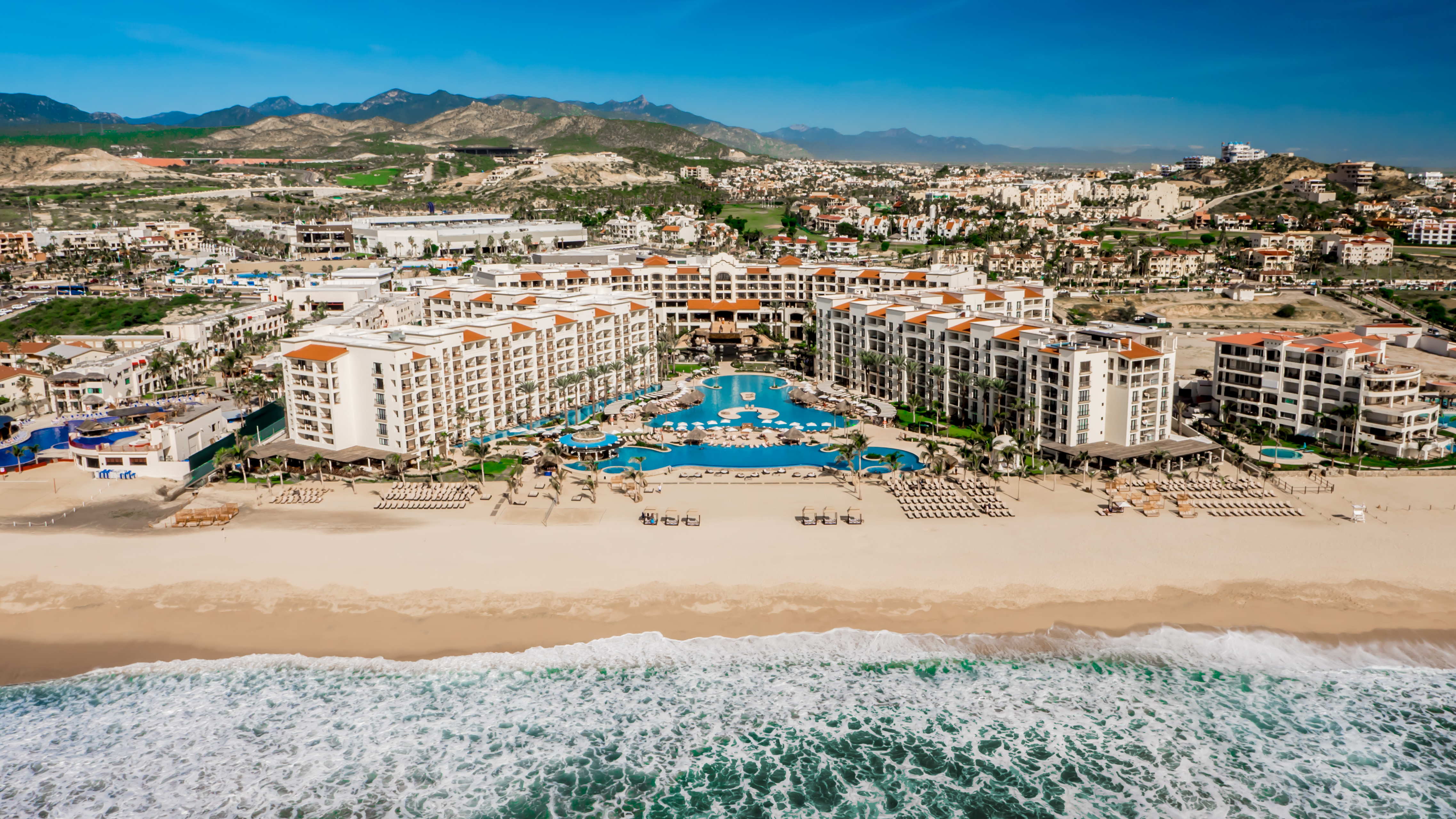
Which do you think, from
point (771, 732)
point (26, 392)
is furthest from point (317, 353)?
point (771, 732)

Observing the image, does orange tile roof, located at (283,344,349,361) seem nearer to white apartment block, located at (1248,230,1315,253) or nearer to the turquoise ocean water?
the turquoise ocean water

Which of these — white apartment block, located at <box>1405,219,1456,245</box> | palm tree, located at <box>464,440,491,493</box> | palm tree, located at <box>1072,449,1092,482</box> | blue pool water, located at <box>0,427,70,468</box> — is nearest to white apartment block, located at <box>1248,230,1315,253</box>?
white apartment block, located at <box>1405,219,1456,245</box>

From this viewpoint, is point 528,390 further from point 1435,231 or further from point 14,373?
point 1435,231

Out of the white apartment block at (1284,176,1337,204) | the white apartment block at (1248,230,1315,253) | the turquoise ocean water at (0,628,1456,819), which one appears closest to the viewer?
the turquoise ocean water at (0,628,1456,819)

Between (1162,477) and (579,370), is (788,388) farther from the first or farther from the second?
(1162,477)

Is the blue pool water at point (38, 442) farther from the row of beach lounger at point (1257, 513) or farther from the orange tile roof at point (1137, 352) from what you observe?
the row of beach lounger at point (1257, 513)

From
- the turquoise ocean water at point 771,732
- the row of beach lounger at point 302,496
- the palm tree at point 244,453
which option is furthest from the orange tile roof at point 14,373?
the turquoise ocean water at point 771,732

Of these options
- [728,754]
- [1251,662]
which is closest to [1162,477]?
[1251,662]
